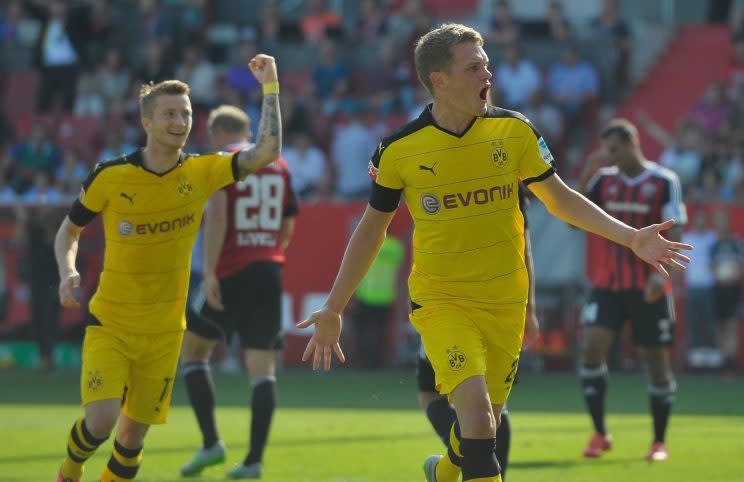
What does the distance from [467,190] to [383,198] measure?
418 mm

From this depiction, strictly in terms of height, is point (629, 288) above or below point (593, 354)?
above

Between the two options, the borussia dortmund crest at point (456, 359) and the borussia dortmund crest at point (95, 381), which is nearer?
the borussia dortmund crest at point (456, 359)

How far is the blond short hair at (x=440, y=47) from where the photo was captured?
6.68m

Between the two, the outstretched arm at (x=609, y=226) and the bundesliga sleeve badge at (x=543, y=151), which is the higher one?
the bundesliga sleeve badge at (x=543, y=151)

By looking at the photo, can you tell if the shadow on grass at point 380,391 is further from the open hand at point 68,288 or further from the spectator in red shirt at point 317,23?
the spectator in red shirt at point 317,23

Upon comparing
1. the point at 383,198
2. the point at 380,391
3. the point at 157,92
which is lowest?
the point at 380,391

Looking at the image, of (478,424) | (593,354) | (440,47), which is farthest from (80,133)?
(478,424)

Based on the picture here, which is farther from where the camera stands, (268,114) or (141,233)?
(141,233)

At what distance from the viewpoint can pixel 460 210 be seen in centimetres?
671

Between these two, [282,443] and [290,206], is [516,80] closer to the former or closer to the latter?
[282,443]

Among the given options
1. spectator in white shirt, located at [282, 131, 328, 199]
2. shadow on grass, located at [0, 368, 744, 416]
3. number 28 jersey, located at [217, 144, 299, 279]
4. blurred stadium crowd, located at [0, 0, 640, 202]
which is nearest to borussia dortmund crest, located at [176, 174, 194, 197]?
number 28 jersey, located at [217, 144, 299, 279]

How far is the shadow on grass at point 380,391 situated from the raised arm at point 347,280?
7531mm

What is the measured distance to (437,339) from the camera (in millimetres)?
6699

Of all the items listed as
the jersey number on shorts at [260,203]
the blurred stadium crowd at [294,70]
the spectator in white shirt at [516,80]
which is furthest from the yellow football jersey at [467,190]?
the spectator in white shirt at [516,80]
